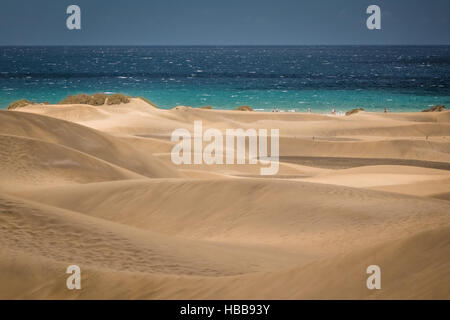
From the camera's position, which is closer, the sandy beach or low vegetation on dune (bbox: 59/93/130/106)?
the sandy beach

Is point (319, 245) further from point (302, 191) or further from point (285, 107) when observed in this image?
point (285, 107)

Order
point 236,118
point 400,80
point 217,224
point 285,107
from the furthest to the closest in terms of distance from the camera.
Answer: point 400,80 → point 285,107 → point 236,118 → point 217,224

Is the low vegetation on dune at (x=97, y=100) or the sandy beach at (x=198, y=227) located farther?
the low vegetation on dune at (x=97, y=100)

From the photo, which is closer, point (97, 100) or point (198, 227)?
point (198, 227)

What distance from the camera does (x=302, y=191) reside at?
39.9 ft

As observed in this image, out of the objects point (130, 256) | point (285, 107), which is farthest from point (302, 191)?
point (285, 107)

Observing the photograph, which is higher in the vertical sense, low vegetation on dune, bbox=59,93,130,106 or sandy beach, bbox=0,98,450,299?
low vegetation on dune, bbox=59,93,130,106

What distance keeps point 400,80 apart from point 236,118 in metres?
50.4

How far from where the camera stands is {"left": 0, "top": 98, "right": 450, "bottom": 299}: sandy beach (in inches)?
233

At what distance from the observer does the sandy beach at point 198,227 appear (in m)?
5.93

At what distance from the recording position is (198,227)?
10.9 m

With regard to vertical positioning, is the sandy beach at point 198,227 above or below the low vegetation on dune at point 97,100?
below

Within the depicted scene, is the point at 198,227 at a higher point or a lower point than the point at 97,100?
lower
